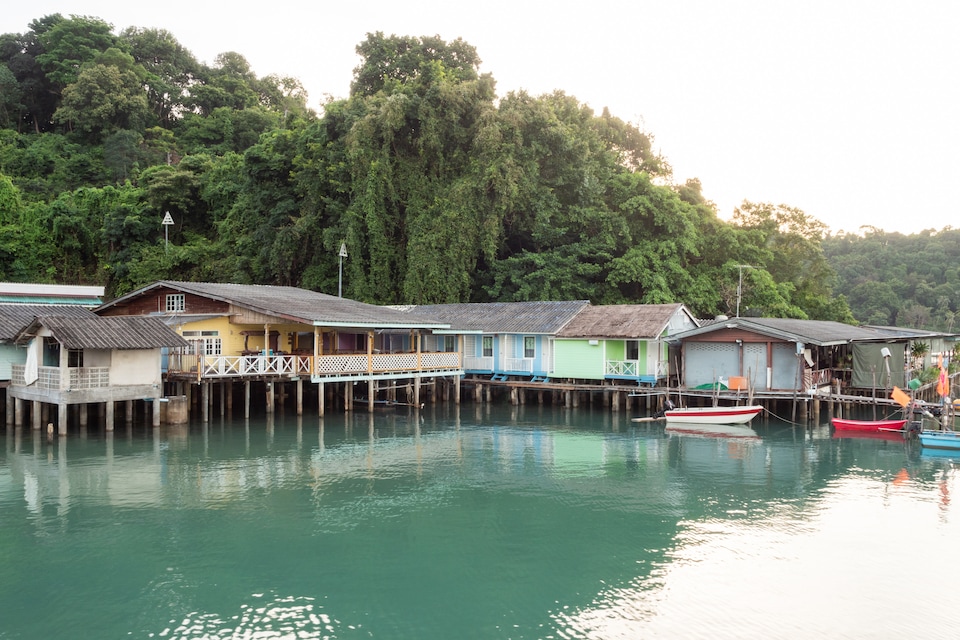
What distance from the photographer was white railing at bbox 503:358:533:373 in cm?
3256

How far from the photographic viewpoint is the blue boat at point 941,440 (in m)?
22.0

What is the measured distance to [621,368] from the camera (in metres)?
30.4

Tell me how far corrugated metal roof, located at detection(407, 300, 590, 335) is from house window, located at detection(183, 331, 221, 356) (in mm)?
10231

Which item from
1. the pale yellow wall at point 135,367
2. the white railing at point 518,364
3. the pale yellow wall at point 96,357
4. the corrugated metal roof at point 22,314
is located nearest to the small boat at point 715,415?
the white railing at point 518,364

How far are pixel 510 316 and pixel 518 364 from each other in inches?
95.3

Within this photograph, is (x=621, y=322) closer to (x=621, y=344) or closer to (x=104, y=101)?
(x=621, y=344)

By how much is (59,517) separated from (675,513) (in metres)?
12.5

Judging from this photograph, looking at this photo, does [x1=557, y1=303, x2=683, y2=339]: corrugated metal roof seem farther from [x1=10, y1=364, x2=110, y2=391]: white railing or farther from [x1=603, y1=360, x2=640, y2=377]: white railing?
[x1=10, y1=364, x2=110, y2=391]: white railing

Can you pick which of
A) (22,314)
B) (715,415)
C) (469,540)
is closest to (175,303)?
(22,314)

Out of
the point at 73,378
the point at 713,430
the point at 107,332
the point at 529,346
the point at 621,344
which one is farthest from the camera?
the point at 529,346

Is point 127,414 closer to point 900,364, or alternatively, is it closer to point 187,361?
point 187,361

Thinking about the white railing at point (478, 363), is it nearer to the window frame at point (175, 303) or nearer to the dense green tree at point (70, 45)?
the window frame at point (175, 303)

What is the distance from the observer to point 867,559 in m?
12.6

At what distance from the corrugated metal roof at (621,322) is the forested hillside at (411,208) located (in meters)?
7.50
